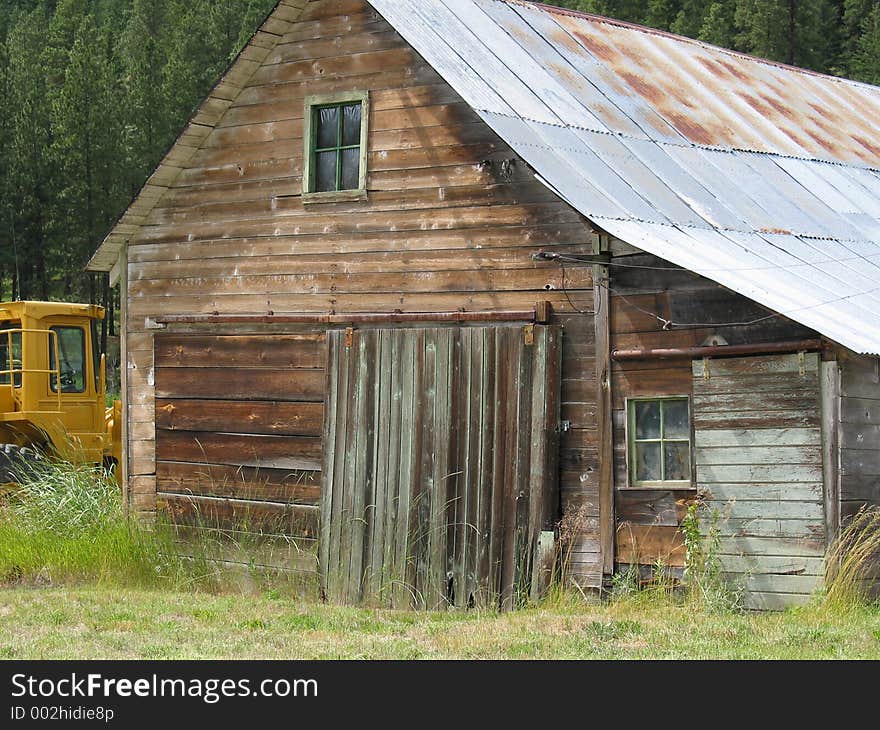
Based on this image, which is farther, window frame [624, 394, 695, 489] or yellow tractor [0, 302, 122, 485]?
yellow tractor [0, 302, 122, 485]

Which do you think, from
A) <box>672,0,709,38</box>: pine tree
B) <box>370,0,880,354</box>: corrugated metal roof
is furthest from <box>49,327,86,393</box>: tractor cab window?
<box>672,0,709,38</box>: pine tree

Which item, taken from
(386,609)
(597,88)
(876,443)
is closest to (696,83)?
(597,88)

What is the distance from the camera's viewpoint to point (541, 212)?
11.7m

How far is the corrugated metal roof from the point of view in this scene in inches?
443

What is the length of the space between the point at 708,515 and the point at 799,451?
0.91m

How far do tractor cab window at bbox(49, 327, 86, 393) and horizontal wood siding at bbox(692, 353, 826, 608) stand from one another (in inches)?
403

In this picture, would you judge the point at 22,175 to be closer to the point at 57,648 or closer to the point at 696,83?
the point at 696,83

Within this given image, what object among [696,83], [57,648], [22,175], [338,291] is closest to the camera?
[57,648]

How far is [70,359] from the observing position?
60.5ft

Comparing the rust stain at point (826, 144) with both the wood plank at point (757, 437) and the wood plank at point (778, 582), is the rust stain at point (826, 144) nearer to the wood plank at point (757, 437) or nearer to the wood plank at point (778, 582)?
the wood plank at point (757, 437)

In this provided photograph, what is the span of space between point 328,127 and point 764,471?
542 centimetres

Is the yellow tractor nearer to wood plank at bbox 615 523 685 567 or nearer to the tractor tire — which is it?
the tractor tire

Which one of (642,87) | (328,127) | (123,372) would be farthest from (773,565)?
(123,372)

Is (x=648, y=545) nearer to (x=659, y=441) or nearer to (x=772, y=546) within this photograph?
(x=659, y=441)
